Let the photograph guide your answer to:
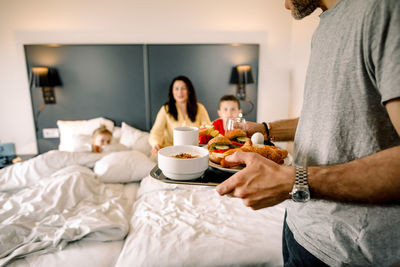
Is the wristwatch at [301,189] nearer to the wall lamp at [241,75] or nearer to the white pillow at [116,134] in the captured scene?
the wall lamp at [241,75]

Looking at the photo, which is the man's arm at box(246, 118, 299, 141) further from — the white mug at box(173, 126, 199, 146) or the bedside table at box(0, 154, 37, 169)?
the bedside table at box(0, 154, 37, 169)

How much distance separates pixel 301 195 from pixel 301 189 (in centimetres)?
1

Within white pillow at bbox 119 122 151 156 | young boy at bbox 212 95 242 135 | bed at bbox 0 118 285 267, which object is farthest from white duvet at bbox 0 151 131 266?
young boy at bbox 212 95 242 135

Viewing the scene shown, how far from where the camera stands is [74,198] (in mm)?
1596

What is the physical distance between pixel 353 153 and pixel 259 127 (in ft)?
1.62

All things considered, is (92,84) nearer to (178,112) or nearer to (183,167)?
(178,112)

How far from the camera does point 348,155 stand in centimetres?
57

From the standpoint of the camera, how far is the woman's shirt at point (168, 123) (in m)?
2.59

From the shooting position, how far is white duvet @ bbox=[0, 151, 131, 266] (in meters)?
1.25

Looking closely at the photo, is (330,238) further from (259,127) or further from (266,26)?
(266,26)

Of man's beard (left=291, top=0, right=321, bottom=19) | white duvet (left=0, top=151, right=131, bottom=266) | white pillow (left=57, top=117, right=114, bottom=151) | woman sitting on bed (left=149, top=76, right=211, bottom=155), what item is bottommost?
white duvet (left=0, top=151, right=131, bottom=266)

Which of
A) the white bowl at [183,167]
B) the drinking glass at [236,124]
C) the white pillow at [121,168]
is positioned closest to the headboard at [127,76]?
the white pillow at [121,168]

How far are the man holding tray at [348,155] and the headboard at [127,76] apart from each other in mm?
2209

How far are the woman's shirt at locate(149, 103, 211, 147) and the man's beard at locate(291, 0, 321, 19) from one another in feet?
6.06
